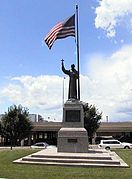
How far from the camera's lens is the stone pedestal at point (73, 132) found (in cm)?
2259

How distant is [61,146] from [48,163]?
4.83 metres

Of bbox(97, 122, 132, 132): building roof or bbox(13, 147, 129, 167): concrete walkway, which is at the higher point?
bbox(97, 122, 132, 132): building roof

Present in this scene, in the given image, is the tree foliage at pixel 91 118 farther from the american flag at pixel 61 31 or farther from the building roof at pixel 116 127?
the american flag at pixel 61 31

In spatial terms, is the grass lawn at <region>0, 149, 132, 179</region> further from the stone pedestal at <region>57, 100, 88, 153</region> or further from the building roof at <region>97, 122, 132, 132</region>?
the building roof at <region>97, 122, 132, 132</region>

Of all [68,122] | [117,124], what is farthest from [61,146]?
[117,124]

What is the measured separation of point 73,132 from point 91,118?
1100 inches

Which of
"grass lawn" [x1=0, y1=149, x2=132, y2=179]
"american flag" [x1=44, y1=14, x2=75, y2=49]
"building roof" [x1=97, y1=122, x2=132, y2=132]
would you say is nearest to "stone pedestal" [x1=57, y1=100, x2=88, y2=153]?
"american flag" [x1=44, y1=14, x2=75, y2=49]

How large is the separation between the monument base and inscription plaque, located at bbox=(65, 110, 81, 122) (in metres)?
0.71

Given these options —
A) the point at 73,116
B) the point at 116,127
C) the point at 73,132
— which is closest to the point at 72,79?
the point at 73,116

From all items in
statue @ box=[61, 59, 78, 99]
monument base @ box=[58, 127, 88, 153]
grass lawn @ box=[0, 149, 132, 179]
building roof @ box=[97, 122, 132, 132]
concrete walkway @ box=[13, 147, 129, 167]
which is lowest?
grass lawn @ box=[0, 149, 132, 179]

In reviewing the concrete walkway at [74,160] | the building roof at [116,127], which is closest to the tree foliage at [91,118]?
the building roof at [116,127]

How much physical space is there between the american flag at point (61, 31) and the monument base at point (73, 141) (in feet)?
19.5

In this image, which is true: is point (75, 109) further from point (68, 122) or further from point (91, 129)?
point (91, 129)

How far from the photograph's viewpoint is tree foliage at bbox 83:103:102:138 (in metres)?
50.0
